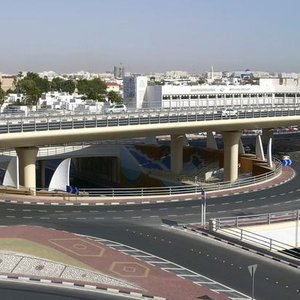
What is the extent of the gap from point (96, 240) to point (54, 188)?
16891 mm

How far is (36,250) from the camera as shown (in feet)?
81.1

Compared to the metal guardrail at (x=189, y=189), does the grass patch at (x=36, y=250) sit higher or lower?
higher

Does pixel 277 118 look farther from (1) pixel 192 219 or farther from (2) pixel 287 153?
(1) pixel 192 219

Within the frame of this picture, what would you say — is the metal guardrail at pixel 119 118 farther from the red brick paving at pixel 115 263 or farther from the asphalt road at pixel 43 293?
the asphalt road at pixel 43 293

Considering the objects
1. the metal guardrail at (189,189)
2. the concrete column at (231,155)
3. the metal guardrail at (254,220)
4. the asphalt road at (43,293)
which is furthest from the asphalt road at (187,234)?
the concrete column at (231,155)

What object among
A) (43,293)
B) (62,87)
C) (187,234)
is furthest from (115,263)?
(62,87)

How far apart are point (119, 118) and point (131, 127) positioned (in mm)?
1472

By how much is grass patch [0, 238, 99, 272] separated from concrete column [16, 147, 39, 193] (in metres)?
19.2

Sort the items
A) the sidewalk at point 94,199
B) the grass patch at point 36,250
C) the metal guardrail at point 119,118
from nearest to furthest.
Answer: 1. the grass patch at point 36,250
2. the sidewalk at point 94,199
3. the metal guardrail at point 119,118

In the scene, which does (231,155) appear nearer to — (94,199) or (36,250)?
(94,199)

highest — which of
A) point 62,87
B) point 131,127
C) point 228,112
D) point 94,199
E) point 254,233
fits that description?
point 62,87

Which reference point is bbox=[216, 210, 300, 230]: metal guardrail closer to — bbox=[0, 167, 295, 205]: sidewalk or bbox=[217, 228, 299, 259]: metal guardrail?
bbox=[217, 228, 299, 259]: metal guardrail

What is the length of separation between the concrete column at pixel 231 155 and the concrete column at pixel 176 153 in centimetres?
694

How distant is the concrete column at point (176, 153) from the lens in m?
66.1
